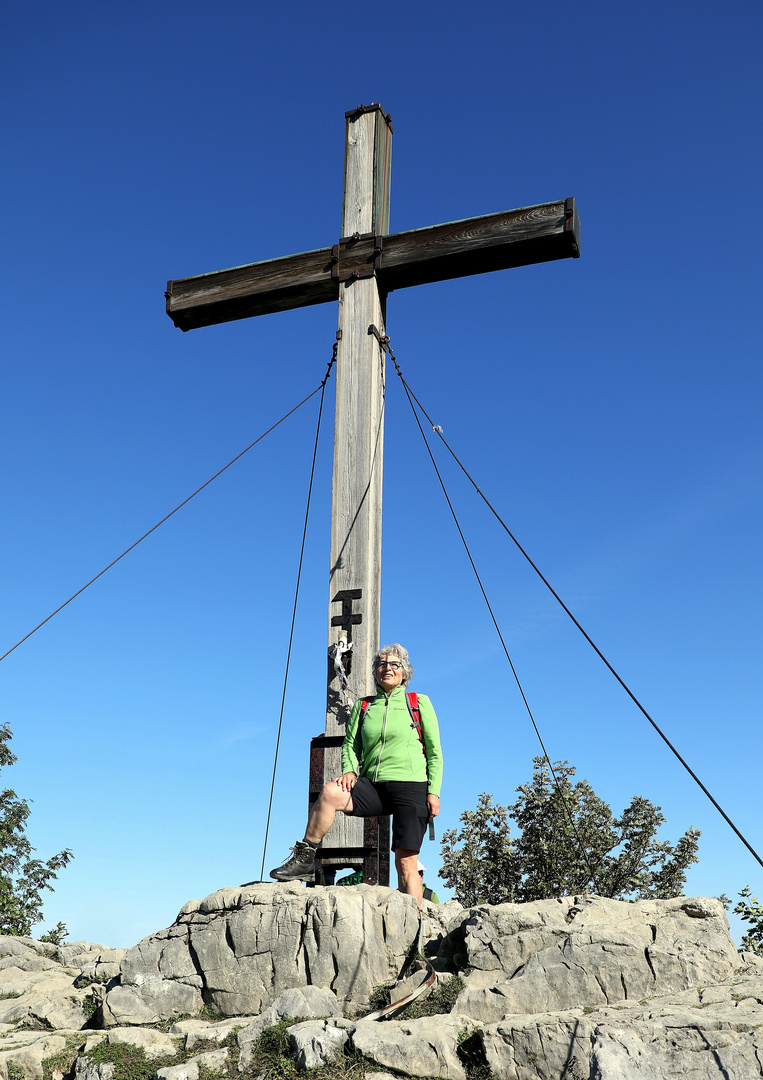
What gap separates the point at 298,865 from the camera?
6.67 meters

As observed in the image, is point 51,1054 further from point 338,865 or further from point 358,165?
point 358,165

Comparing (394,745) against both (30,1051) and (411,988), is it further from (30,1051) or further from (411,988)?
(30,1051)

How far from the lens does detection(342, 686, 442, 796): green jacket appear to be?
657cm

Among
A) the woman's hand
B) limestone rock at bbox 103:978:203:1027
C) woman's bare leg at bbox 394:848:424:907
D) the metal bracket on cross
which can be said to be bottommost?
limestone rock at bbox 103:978:203:1027

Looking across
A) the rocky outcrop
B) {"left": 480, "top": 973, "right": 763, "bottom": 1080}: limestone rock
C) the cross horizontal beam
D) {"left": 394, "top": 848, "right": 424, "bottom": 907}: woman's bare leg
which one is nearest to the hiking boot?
the rocky outcrop

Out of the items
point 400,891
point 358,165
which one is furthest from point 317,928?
point 358,165

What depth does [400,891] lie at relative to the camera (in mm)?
6625

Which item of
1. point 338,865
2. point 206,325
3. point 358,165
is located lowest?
point 338,865

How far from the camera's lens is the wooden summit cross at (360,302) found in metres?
7.53

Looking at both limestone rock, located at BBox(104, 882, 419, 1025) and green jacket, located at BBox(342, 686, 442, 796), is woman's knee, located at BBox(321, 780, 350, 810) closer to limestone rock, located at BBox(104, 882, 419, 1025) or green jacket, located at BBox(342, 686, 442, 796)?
green jacket, located at BBox(342, 686, 442, 796)

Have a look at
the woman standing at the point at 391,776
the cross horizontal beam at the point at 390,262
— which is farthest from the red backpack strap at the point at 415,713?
the cross horizontal beam at the point at 390,262

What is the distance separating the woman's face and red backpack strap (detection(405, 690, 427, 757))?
137 mm

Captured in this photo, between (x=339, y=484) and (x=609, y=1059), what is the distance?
5.08 m

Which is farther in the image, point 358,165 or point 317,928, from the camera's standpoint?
point 358,165
